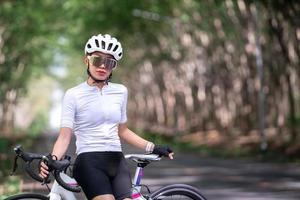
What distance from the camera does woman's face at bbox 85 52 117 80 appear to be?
5406 millimetres

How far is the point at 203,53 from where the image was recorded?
136 ft

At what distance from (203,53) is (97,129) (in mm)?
36216

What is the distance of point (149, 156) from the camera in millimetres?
5594

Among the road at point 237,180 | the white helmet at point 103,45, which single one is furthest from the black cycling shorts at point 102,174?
the road at point 237,180

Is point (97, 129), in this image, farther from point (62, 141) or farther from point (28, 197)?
point (28, 197)

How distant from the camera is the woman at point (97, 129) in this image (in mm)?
5301

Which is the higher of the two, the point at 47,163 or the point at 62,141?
the point at 62,141

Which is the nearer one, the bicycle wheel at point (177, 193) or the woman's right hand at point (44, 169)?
the woman's right hand at point (44, 169)

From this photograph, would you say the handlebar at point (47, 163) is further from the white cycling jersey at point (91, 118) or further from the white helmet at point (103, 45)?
the white helmet at point (103, 45)

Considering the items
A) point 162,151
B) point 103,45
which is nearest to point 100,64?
point 103,45

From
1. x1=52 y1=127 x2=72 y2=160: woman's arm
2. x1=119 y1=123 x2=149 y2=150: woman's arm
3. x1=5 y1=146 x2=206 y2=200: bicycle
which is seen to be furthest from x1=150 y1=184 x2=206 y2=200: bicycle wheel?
x1=52 y1=127 x2=72 y2=160: woman's arm

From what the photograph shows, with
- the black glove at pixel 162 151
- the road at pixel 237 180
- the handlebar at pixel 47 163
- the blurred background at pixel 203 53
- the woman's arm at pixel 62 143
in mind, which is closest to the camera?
the handlebar at pixel 47 163

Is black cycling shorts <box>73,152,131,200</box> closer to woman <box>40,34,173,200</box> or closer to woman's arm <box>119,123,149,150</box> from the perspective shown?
woman <box>40,34,173,200</box>

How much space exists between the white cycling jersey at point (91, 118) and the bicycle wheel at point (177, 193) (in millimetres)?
588
